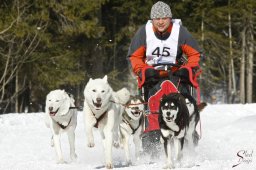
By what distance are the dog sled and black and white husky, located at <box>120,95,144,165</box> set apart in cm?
12

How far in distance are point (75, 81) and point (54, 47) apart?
176 centimetres

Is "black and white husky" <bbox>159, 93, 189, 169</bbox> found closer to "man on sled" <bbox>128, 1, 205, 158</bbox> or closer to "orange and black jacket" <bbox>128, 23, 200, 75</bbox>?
"man on sled" <bbox>128, 1, 205, 158</bbox>

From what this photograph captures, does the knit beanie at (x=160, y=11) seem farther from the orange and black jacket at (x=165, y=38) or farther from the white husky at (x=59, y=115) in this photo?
the white husky at (x=59, y=115)

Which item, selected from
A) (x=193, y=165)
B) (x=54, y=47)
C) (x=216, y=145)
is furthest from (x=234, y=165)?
(x=54, y=47)

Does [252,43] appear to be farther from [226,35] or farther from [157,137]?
[157,137]

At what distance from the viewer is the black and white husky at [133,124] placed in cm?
773

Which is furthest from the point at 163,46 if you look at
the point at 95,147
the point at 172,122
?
the point at 95,147

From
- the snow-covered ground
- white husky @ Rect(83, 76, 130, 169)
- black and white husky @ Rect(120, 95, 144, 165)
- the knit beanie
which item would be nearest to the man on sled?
the knit beanie

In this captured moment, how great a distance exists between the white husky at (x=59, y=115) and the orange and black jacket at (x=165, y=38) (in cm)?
101

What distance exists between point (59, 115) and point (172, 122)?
1.86 m

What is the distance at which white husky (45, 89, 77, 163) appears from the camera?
24.8 ft

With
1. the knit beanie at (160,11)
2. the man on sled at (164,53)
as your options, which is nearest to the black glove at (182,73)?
the man on sled at (164,53)

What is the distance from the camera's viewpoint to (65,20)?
944 inches

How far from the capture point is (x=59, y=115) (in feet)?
24.9
